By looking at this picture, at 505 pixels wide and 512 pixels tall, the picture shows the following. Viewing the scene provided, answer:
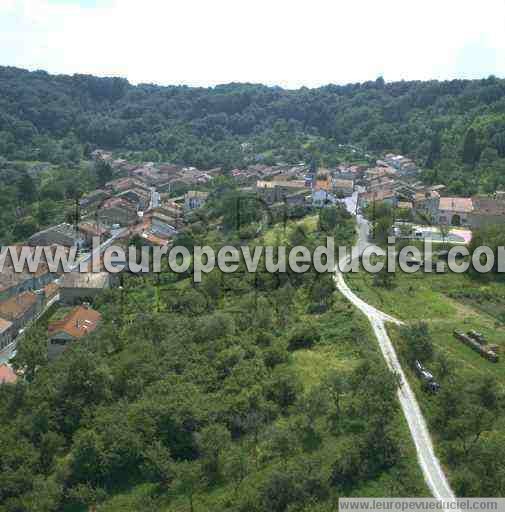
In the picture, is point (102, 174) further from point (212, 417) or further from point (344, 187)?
point (212, 417)

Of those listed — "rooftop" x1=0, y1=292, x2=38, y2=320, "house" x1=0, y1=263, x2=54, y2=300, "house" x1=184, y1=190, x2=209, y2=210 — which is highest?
"house" x1=184, y1=190, x2=209, y2=210

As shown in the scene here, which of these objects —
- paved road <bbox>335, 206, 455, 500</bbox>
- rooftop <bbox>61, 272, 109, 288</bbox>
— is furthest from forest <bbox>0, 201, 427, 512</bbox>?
rooftop <bbox>61, 272, 109, 288</bbox>

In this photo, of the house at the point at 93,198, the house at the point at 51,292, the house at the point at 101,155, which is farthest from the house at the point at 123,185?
the house at the point at 51,292

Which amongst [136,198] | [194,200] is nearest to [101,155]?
[136,198]

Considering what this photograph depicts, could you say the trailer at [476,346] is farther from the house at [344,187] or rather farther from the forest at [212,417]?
the house at [344,187]

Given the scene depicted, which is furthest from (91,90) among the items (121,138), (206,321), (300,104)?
(206,321)

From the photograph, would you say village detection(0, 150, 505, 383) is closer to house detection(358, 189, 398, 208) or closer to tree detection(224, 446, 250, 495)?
house detection(358, 189, 398, 208)

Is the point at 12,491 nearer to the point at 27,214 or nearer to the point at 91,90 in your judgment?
the point at 27,214
